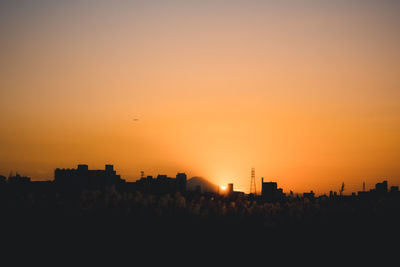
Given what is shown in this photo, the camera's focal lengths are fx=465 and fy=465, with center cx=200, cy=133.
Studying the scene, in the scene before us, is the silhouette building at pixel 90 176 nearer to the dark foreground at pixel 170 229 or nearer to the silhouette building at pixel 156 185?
the silhouette building at pixel 156 185

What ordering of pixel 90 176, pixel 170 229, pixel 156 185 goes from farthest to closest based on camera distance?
pixel 90 176 < pixel 156 185 < pixel 170 229

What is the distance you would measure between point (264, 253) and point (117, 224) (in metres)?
4.07

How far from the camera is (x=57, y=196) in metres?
14.1

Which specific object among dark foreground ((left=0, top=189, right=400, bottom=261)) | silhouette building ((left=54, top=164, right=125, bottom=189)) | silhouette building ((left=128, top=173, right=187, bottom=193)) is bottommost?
dark foreground ((left=0, top=189, right=400, bottom=261))

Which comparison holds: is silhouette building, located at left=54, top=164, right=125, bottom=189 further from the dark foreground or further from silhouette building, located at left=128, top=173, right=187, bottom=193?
the dark foreground

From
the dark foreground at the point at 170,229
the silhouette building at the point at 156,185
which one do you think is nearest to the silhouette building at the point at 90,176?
the silhouette building at the point at 156,185

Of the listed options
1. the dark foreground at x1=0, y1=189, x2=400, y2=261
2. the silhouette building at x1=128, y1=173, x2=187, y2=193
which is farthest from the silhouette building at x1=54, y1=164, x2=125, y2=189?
the dark foreground at x1=0, y1=189, x2=400, y2=261

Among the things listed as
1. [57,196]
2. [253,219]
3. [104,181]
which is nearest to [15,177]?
[57,196]

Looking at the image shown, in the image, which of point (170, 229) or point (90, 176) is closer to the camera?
point (170, 229)

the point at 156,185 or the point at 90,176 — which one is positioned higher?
the point at 90,176

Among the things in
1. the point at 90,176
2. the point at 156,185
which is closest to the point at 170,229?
the point at 156,185

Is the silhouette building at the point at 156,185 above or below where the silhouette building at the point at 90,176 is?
below

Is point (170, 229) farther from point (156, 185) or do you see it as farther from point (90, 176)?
point (90, 176)

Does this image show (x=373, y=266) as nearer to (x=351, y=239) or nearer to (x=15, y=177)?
(x=351, y=239)
